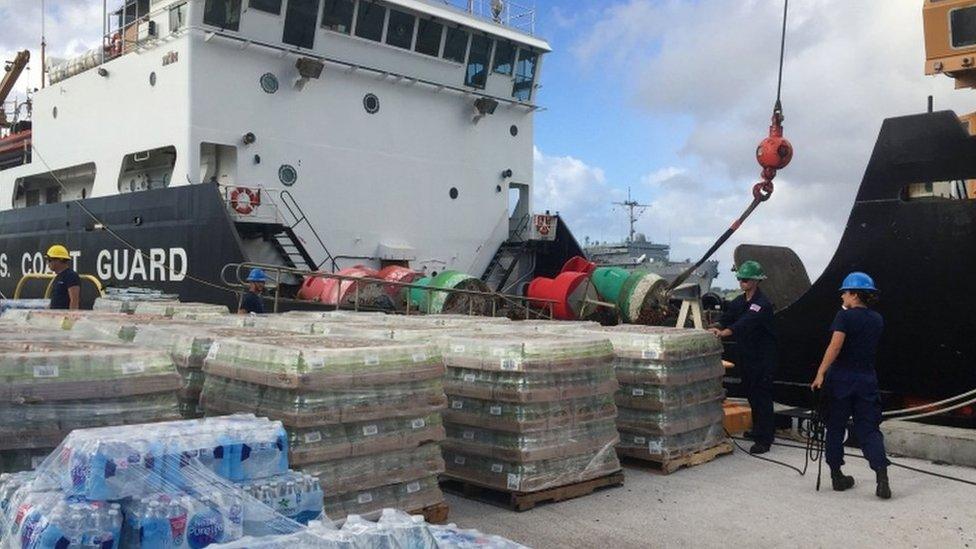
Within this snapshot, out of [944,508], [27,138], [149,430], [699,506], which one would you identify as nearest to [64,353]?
[149,430]

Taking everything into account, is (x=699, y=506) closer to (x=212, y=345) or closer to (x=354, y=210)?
(x=212, y=345)

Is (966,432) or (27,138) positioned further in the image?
(27,138)

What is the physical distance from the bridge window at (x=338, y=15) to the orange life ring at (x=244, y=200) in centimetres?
354

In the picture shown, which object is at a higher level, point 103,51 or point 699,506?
point 103,51

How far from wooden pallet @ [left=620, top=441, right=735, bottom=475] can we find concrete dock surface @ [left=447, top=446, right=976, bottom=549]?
2.7 inches

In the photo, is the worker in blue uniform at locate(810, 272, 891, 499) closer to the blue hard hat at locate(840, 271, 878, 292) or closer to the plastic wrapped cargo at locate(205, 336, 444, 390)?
the blue hard hat at locate(840, 271, 878, 292)

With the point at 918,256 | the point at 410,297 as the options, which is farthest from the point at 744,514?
the point at 410,297

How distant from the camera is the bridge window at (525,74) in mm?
Answer: 16625

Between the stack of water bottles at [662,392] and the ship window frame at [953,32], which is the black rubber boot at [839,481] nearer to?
the stack of water bottles at [662,392]

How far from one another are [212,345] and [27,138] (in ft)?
58.1

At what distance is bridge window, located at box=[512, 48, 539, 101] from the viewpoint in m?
16.6

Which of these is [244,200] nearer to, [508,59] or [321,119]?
[321,119]

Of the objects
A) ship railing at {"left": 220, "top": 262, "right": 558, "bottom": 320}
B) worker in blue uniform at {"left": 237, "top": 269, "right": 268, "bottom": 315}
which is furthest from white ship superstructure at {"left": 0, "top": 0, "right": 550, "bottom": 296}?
worker in blue uniform at {"left": 237, "top": 269, "right": 268, "bottom": 315}

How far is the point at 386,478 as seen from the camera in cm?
453
